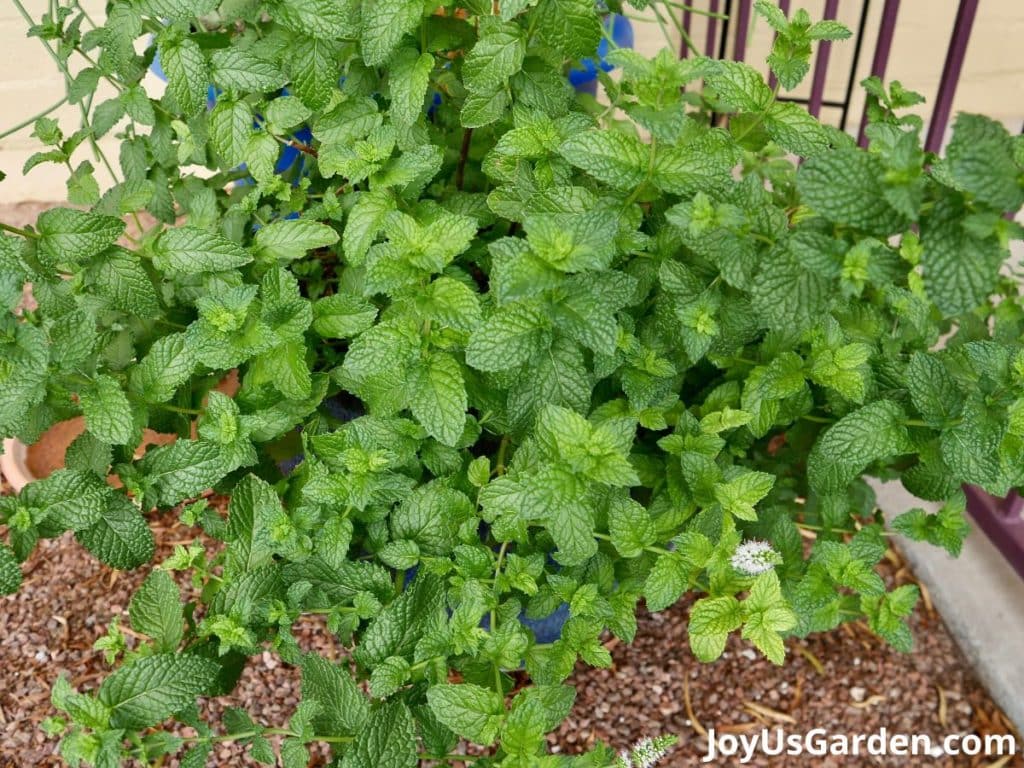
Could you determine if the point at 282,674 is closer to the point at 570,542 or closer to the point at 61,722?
the point at 61,722

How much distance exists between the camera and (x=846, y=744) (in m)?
1.45

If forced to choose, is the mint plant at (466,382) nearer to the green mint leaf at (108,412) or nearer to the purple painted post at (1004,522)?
the green mint leaf at (108,412)

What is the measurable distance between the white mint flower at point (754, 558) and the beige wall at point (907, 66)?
1728 millimetres

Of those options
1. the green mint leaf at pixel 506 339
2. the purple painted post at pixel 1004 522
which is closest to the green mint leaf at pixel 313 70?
the green mint leaf at pixel 506 339

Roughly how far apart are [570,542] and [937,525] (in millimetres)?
532

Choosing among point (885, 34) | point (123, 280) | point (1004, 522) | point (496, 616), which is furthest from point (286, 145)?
point (1004, 522)

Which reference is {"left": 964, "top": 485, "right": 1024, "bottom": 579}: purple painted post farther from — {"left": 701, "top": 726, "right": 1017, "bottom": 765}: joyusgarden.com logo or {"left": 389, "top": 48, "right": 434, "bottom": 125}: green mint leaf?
{"left": 389, "top": 48, "right": 434, "bottom": 125}: green mint leaf

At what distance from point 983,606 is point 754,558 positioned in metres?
0.86

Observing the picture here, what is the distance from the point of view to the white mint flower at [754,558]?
1000 millimetres

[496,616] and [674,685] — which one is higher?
[496,616]

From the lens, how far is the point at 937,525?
3.79 feet

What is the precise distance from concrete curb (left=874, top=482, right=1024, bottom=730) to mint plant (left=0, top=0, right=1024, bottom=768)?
1.81 feet

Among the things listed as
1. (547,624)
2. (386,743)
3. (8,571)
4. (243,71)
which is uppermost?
(243,71)

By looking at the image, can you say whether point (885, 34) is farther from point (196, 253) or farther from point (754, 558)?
point (196, 253)
